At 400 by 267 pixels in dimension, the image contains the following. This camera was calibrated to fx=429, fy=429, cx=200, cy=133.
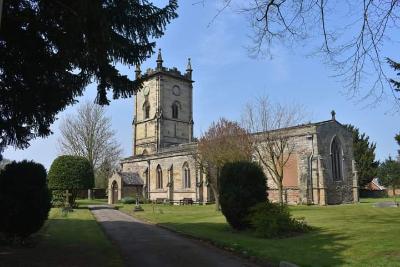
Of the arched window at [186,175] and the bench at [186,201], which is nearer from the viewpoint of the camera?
the bench at [186,201]

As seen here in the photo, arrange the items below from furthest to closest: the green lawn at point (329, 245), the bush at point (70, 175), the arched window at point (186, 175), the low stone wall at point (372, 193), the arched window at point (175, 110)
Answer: the arched window at point (175, 110)
the low stone wall at point (372, 193)
the arched window at point (186, 175)
the bush at point (70, 175)
the green lawn at point (329, 245)

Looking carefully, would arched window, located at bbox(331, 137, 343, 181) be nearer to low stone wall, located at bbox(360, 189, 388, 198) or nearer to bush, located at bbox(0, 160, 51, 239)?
low stone wall, located at bbox(360, 189, 388, 198)

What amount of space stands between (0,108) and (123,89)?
10.9ft

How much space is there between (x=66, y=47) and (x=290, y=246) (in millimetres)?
8756

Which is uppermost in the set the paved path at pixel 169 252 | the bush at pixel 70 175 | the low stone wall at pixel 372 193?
the bush at pixel 70 175

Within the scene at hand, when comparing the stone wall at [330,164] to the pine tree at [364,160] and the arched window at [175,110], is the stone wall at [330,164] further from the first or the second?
the arched window at [175,110]

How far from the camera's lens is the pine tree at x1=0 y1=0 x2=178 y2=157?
29.3ft

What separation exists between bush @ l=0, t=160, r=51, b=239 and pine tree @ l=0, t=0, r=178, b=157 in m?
3.60

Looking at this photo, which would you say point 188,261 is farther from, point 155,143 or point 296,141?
point 155,143

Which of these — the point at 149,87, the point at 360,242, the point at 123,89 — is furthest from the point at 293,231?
the point at 149,87

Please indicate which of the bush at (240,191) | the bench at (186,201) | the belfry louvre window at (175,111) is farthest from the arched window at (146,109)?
the bush at (240,191)

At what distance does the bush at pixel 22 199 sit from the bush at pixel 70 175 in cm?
2408

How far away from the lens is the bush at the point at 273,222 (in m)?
15.9

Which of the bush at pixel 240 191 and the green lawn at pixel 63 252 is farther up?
the bush at pixel 240 191
